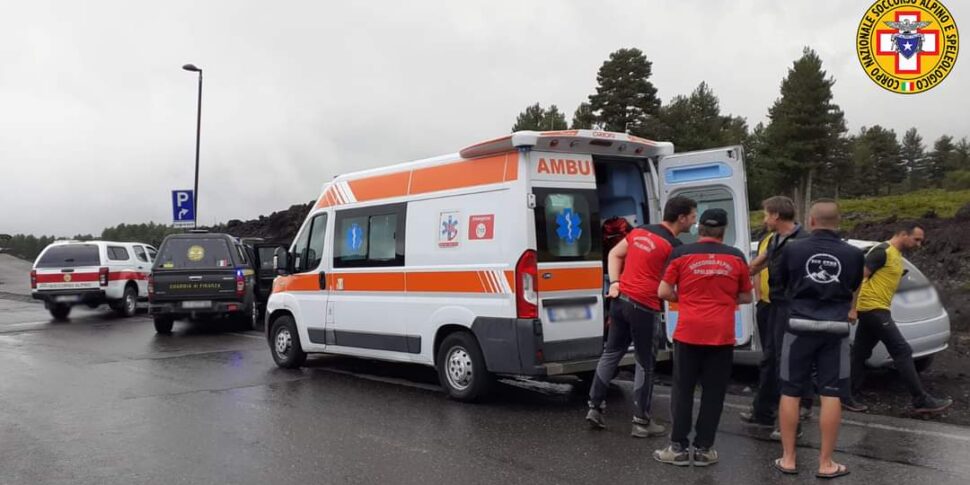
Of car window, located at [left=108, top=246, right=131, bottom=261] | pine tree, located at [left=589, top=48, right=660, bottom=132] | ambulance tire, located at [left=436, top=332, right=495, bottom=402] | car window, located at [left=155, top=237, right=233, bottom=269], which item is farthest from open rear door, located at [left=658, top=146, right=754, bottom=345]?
pine tree, located at [left=589, top=48, right=660, bottom=132]

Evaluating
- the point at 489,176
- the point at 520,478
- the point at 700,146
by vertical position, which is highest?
the point at 700,146

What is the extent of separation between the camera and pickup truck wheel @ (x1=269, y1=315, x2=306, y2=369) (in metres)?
9.65

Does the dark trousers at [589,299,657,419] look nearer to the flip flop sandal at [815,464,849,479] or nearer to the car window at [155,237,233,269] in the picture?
the flip flop sandal at [815,464,849,479]

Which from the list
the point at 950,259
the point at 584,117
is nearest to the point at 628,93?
the point at 584,117

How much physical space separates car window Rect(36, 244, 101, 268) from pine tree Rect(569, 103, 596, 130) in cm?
4604

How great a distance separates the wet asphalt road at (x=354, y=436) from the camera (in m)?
5.18

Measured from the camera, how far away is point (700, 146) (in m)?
61.3

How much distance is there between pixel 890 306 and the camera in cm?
682

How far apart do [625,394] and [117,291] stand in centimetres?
1498

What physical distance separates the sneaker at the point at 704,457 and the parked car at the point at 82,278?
663 inches

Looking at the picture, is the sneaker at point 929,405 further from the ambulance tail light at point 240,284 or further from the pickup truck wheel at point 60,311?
the pickup truck wheel at point 60,311

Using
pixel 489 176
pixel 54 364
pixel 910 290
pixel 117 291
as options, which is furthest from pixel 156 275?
pixel 910 290

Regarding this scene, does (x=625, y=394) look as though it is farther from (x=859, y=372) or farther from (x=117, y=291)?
(x=117, y=291)

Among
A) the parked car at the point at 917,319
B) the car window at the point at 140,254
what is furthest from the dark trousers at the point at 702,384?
the car window at the point at 140,254
